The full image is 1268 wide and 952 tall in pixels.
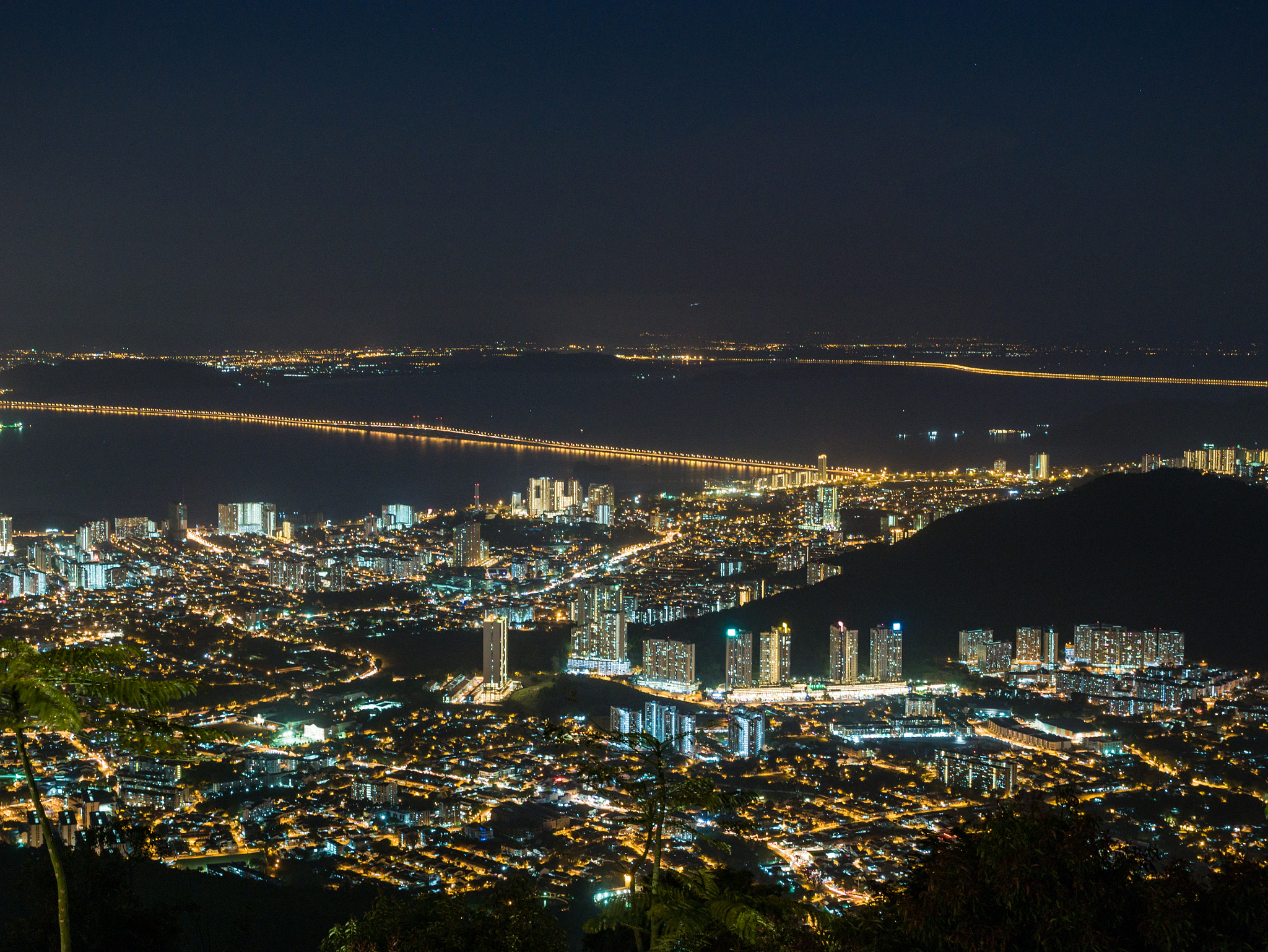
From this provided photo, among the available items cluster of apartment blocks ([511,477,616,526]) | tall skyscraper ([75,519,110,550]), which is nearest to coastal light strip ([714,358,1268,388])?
cluster of apartment blocks ([511,477,616,526])

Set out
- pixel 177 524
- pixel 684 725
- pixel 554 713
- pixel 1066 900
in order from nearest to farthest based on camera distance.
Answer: pixel 1066 900 < pixel 684 725 < pixel 554 713 < pixel 177 524

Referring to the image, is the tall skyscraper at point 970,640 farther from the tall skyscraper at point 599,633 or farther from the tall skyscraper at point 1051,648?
the tall skyscraper at point 599,633

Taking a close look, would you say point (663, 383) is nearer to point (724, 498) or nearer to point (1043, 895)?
point (724, 498)

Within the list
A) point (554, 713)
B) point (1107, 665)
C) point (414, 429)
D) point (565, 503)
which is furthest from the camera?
point (414, 429)

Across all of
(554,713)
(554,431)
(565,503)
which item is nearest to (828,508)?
(565,503)

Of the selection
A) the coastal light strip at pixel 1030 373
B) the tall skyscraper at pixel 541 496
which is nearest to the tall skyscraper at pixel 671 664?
the tall skyscraper at pixel 541 496

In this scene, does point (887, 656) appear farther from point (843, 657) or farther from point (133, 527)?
point (133, 527)

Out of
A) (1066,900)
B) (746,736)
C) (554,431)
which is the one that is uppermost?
(554,431)
